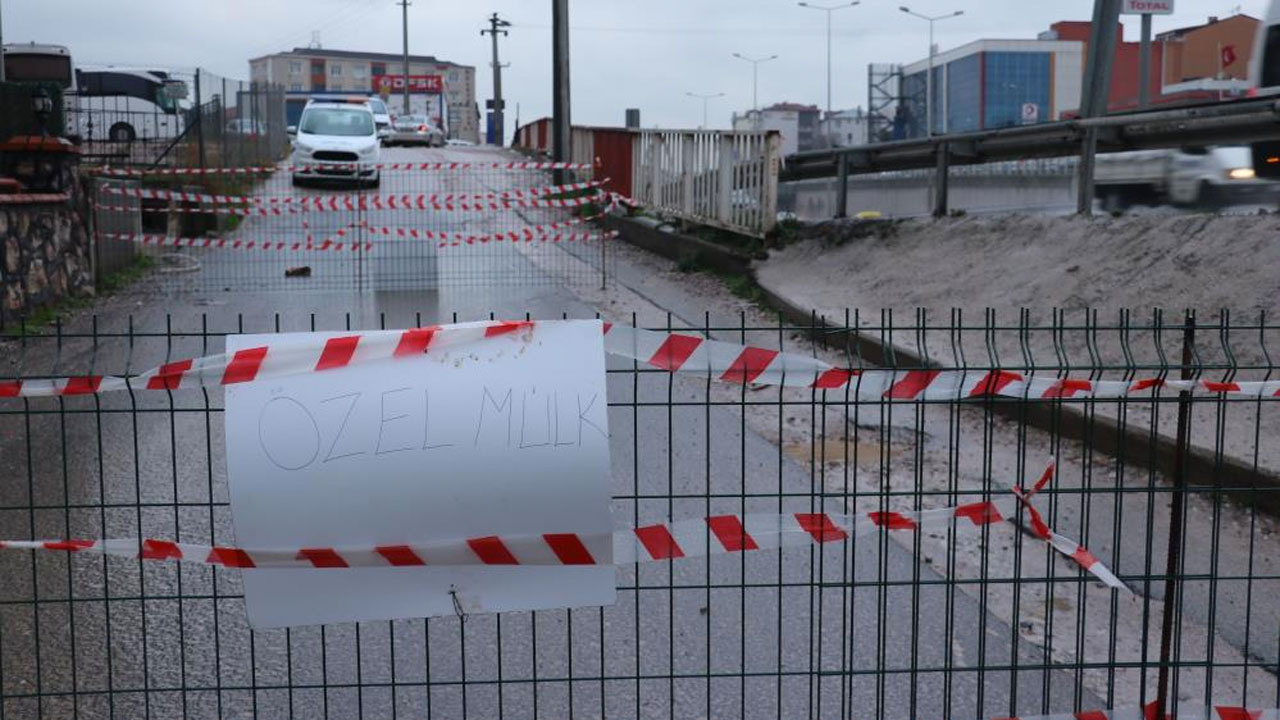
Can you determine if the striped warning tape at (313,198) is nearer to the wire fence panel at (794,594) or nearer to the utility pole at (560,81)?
the utility pole at (560,81)

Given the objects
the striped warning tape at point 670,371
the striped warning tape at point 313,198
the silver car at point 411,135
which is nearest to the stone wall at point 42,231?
the striped warning tape at point 313,198

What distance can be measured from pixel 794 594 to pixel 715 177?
45.1 ft

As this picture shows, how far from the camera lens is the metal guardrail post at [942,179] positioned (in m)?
17.0

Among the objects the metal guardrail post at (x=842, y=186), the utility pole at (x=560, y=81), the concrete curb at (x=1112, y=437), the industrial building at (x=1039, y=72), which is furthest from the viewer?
the industrial building at (x=1039, y=72)

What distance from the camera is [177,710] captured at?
16.4ft

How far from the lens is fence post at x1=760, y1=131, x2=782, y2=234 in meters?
17.9

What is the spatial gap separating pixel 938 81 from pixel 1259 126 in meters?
71.7

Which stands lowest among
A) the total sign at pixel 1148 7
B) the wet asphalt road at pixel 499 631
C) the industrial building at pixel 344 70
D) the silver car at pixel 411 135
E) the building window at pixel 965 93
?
the wet asphalt road at pixel 499 631

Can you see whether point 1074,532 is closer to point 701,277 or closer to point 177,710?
point 177,710

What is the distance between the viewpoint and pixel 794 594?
641 centimetres

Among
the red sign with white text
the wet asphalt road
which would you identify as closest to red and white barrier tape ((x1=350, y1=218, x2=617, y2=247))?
the wet asphalt road

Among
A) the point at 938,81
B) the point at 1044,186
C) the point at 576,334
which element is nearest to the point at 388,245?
the point at 1044,186

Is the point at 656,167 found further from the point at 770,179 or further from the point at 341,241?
the point at 341,241

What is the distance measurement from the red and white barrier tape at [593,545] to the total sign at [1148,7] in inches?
640
